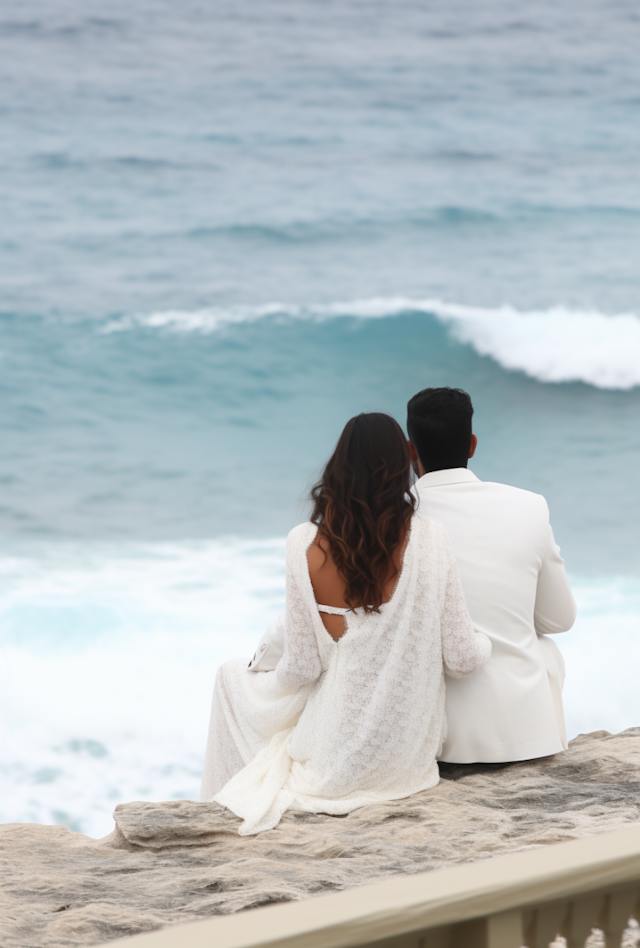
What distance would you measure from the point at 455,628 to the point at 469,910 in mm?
1254

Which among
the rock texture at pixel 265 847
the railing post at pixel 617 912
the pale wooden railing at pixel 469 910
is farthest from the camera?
the rock texture at pixel 265 847

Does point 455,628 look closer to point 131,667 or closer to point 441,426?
point 441,426

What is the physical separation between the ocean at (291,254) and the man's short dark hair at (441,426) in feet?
21.8

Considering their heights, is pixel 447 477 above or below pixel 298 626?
above

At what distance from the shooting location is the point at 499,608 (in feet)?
6.39

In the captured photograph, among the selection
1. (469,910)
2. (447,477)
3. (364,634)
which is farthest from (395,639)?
(469,910)

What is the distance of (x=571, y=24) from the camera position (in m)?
13.9

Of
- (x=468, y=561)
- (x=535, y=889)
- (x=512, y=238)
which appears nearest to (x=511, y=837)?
(x=468, y=561)

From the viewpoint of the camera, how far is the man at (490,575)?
192cm

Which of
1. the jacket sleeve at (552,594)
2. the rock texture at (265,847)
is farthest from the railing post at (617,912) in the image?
the jacket sleeve at (552,594)

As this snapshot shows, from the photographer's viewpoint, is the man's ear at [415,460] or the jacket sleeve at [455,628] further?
the man's ear at [415,460]

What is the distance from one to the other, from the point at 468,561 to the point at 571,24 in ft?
48.7

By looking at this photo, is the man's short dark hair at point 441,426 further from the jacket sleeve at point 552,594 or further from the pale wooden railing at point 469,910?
the pale wooden railing at point 469,910

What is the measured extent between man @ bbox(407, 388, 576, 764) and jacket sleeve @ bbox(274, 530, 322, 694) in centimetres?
35
